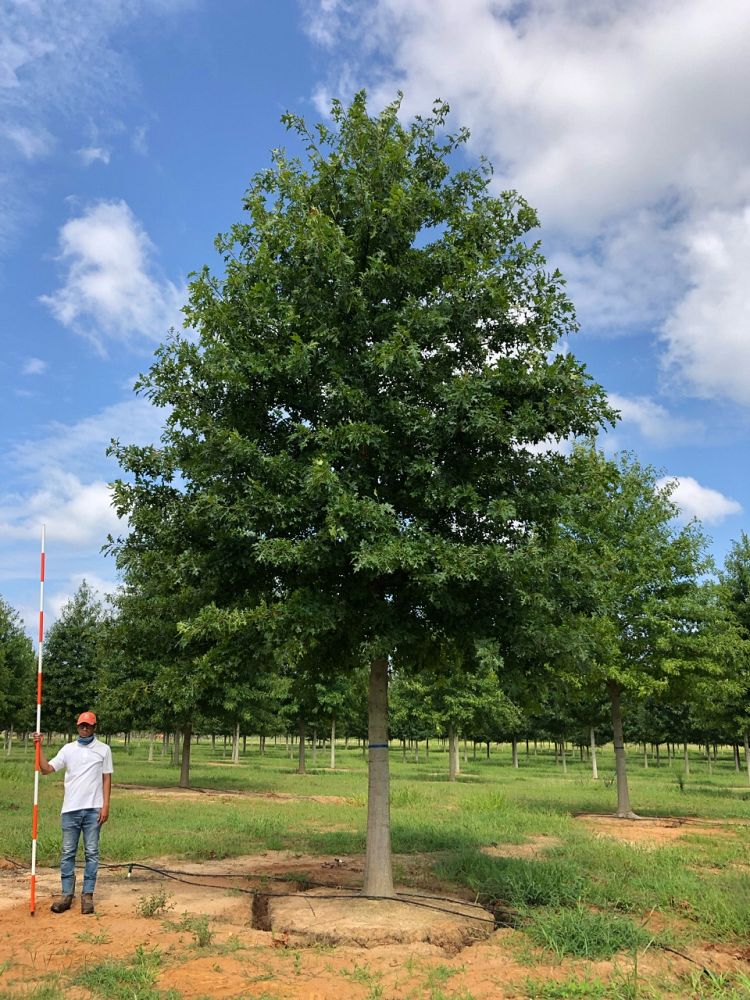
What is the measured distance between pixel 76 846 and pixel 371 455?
Answer: 5531 mm

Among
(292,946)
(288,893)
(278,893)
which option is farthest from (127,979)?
(278,893)

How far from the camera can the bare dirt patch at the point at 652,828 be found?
49.0 ft

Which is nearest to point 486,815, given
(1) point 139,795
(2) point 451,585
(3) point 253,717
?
(1) point 139,795

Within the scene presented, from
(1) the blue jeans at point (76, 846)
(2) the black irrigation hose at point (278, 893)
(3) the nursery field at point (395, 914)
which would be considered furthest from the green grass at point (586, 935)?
(1) the blue jeans at point (76, 846)

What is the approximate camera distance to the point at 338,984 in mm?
6039

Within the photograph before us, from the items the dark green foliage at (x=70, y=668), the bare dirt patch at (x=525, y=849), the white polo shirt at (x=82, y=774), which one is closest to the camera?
the white polo shirt at (x=82, y=774)

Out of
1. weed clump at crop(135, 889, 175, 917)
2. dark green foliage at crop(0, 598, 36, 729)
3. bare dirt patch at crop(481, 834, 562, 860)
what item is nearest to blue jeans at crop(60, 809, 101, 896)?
weed clump at crop(135, 889, 175, 917)

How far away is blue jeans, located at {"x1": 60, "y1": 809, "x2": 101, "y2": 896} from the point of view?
8.34 meters

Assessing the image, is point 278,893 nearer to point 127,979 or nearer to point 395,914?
point 395,914

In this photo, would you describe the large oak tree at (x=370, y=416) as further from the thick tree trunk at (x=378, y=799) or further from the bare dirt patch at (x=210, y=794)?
the bare dirt patch at (x=210, y=794)

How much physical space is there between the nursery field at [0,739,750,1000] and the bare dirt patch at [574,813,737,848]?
0.49 feet

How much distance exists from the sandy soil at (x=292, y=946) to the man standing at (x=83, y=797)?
48cm

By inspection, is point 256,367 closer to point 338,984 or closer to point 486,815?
point 338,984

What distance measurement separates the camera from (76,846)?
8.62m
